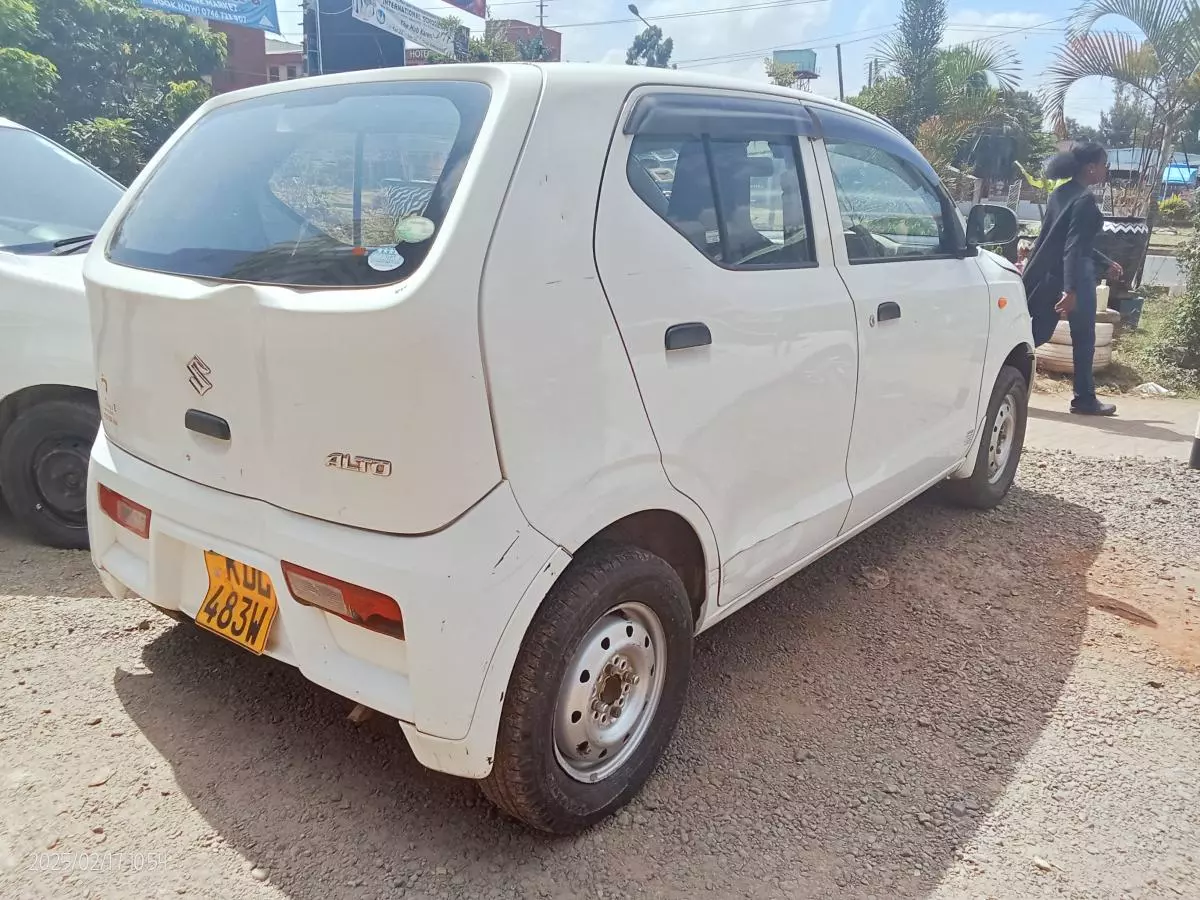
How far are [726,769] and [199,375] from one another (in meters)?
1.81

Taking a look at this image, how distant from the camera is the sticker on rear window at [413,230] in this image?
73.8 inches

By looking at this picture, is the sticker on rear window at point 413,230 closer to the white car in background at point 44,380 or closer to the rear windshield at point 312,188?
the rear windshield at point 312,188

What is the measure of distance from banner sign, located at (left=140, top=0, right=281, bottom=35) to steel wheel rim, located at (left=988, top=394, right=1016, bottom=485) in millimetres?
25627

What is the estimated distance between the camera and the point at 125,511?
8.14 feet

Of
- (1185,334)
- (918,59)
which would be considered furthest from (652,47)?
(1185,334)

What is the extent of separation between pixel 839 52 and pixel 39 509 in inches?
1769

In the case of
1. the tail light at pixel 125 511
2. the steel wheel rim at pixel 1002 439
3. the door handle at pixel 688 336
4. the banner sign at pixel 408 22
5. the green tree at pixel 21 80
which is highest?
the banner sign at pixel 408 22

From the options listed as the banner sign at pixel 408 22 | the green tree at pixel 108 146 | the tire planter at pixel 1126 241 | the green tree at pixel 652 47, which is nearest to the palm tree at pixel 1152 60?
the tire planter at pixel 1126 241

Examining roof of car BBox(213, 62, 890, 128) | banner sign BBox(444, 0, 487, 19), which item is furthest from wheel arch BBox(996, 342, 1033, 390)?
banner sign BBox(444, 0, 487, 19)

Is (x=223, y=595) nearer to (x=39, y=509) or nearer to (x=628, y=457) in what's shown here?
(x=628, y=457)

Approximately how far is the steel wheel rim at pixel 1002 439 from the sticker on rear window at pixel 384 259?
11.3 ft

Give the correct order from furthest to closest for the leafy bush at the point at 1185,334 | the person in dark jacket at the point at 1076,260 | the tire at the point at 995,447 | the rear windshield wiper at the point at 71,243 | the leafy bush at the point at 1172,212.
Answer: the leafy bush at the point at 1172,212 < the leafy bush at the point at 1185,334 < the person in dark jacket at the point at 1076,260 < the tire at the point at 995,447 < the rear windshield wiper at the point at 71,243

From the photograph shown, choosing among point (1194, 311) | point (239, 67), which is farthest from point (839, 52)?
point (1194, 311)

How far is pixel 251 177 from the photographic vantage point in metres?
2.29
